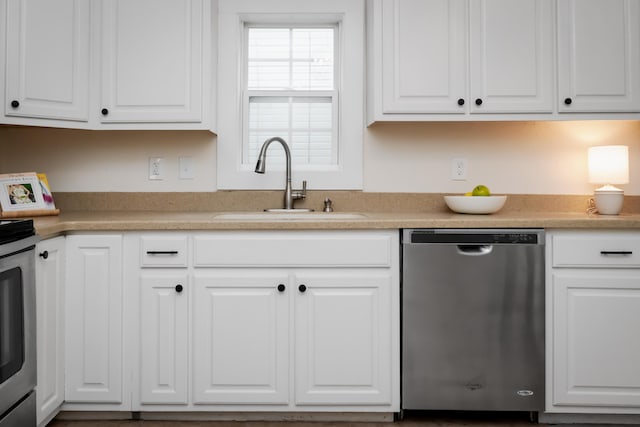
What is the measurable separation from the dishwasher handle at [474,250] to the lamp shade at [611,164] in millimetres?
959

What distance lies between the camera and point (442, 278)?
76.6 inches

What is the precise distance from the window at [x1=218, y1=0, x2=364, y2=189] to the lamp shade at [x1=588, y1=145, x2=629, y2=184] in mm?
1236

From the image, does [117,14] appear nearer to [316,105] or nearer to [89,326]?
[316,105]

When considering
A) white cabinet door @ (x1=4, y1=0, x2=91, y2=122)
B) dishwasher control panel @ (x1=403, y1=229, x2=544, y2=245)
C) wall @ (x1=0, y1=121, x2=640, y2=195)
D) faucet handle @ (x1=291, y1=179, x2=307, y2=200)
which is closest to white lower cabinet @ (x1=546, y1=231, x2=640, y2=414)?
dishwasher control panel @ (x1=403, y1=229, x2=544, y2=245)

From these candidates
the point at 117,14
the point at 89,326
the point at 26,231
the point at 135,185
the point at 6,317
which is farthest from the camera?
the point at 135,185

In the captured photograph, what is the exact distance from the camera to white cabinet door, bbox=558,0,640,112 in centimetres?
220

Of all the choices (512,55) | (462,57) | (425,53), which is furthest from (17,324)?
(512,55)

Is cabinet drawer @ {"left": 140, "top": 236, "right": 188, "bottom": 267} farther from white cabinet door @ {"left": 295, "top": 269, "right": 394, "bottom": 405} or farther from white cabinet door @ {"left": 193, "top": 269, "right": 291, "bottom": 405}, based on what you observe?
white cabinet door @ {"left": 295, "top": 269, "right": 394, "bottom": 405}

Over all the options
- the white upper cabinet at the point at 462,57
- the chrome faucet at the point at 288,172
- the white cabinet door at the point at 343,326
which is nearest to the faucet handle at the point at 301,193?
the chrome faucet at the point at 288,172

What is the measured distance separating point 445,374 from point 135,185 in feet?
6.14

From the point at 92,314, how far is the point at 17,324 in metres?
0.45

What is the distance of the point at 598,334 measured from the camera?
6.43ft

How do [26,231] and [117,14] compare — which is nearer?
[26,231]

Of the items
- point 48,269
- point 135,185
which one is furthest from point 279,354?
point 135,185
